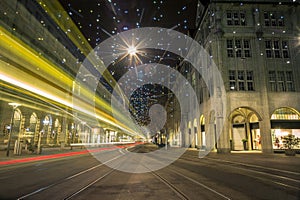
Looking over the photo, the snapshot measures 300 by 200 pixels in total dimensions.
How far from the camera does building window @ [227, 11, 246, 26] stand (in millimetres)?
29062

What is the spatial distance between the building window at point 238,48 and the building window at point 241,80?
2.40 meters

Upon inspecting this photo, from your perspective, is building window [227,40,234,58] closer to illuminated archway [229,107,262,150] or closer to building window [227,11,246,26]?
building window [227,11,246,26]

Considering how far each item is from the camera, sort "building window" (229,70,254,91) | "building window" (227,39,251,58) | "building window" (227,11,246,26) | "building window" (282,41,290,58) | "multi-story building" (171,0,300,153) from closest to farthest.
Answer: "multi-story building" (171,0,300,153)
"building window" (229,70,254,91)
"building window" (227,39,251,58)
"building window" (282,41,290,58)
"building window" (227,11,246,26)

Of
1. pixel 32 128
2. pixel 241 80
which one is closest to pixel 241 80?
pixel 241 80

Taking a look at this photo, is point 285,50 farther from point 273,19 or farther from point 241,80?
point 241,80

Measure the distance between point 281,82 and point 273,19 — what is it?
9.20 meters

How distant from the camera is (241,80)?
27875mm

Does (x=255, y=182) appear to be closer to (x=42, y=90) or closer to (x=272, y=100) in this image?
(x=42, y=90)

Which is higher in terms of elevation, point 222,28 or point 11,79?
point 222,28

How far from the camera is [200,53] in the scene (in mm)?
34969

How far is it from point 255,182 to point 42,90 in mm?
16540

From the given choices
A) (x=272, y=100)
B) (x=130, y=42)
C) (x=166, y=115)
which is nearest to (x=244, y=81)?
(x=272, y=100)

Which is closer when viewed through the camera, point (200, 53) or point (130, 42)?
point (130, 42)

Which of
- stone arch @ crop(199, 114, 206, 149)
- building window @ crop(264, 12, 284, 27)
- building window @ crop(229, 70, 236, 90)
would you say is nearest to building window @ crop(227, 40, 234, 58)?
building window @ crop(229, 70, 236, 90)
